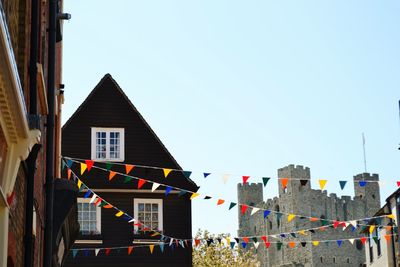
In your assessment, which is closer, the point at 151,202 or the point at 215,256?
the point at 151,202

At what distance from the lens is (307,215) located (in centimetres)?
8750

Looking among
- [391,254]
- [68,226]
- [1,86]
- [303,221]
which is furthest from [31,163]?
[303,221]

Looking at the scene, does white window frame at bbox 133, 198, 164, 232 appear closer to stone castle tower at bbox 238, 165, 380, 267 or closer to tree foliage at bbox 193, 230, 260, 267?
tree foliage at bbox 193, 230, 260, 267

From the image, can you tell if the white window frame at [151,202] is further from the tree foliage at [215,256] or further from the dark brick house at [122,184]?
the tree foliage at [215,256]

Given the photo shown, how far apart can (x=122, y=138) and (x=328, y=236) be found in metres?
62.8

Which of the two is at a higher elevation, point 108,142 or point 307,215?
point 307,215

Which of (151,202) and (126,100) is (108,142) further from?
(151,202)

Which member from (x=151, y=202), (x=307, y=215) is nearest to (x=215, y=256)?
(x=151, y=202)

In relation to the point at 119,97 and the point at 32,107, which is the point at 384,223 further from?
the point at 32,107

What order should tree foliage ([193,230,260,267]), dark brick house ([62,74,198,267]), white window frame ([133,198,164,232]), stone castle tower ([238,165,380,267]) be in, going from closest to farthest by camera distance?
dark brick house ([62,74,198,267]) < white window frame ([133,198,164,232]) < tree foliage ([193,230,260,267]) < stone castle tower ([238,165,380,267])

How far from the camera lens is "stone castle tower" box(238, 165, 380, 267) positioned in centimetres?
8588

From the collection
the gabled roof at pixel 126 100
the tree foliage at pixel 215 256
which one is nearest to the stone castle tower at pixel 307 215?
the tree foliage at pixel 215 256

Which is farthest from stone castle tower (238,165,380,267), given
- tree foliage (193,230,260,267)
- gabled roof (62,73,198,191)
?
gabled roof (62,73,198,191)

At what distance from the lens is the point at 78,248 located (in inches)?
1040
